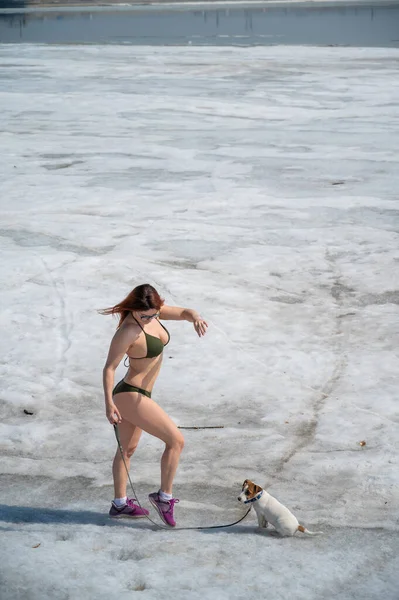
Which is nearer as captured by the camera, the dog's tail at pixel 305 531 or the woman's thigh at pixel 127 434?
the dog's tail at pixel 305 531

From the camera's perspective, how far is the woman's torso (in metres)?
4.17

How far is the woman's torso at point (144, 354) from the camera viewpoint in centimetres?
→ 417

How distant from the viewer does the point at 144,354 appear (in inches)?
165

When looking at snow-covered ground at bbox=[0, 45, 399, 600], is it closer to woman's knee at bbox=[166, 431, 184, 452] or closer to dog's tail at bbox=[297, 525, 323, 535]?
dog's tail at bbox=[297, 525, 323, 535]

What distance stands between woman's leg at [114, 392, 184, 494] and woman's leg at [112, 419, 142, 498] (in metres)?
0.10

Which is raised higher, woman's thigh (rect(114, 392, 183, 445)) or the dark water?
woman's thigh (rect(114, 392, 183, 445))

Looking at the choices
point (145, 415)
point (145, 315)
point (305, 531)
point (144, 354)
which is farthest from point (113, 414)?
point (305, 531)

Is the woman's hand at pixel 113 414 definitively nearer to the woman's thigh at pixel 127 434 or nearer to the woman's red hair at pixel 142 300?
the woman's thigh at pixel 127 434

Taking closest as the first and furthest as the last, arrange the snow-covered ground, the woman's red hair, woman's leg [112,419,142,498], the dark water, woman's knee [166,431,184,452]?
the snow-covered ground → the woman's red hair → woman's knee [166,431,184,452] → woman's leg [112,419,142,498] → the dark water

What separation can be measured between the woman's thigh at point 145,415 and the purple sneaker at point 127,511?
396mm

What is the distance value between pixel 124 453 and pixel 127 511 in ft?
0.92

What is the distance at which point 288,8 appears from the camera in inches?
2360

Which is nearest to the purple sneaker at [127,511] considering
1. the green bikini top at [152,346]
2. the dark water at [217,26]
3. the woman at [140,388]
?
the woman at [140,388]

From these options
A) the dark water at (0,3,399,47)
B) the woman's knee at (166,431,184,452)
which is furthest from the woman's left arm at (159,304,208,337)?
the dark water at (0,3,399,47)
